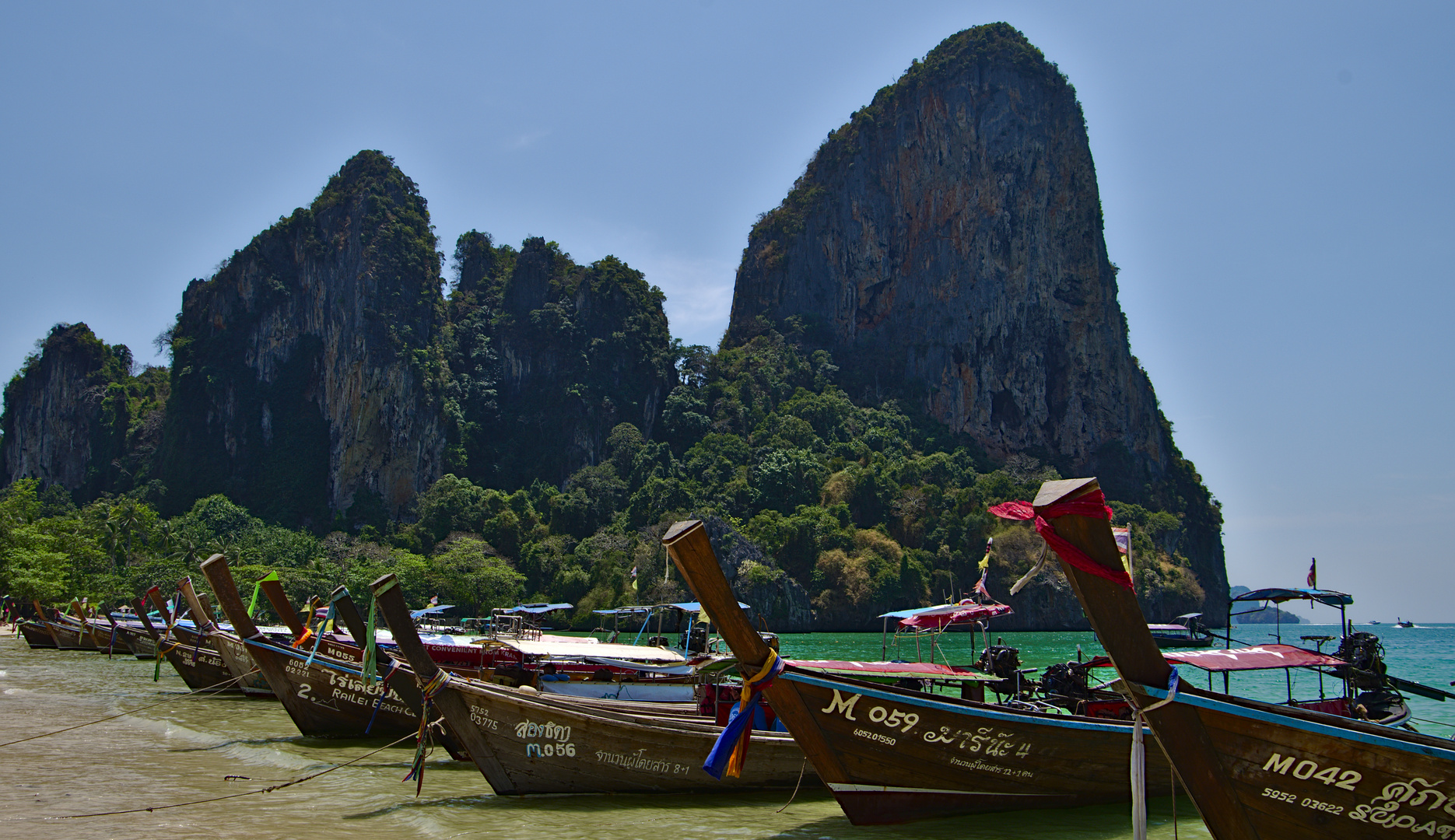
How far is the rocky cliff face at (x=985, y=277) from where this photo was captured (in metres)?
92.1

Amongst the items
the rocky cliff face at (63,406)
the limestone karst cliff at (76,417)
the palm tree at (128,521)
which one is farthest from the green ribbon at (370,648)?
the rocky cliff face at (63,406)

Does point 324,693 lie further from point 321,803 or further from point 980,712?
point 980,712

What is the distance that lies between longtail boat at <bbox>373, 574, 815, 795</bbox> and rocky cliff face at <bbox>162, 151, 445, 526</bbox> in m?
72.3

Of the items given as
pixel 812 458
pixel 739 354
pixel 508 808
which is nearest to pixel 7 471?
pixel 739 354

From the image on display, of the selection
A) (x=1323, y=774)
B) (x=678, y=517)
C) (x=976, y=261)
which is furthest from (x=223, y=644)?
(x=976, y=261)

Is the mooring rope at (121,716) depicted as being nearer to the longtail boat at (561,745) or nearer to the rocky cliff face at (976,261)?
the longtail boat at (561,745)

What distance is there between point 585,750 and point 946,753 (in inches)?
152

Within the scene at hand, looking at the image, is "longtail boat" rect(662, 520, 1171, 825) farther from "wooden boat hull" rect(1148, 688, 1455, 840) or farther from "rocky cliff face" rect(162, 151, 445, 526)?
"rocky cliff face" rect(162, 151, 445, 526)

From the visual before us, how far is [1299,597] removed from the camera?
43.5ft

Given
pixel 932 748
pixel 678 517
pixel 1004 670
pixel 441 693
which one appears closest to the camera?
pixel 932 748

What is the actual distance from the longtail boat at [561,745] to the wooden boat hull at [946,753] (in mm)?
1492

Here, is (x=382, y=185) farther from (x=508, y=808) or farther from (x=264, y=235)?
(x=508, y=808)

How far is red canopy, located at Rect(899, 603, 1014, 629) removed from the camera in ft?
47.3


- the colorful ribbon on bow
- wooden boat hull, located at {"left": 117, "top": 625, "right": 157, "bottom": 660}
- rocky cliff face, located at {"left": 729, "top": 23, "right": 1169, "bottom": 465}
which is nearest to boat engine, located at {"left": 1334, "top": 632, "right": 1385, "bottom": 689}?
the colorful ribbon on bow
